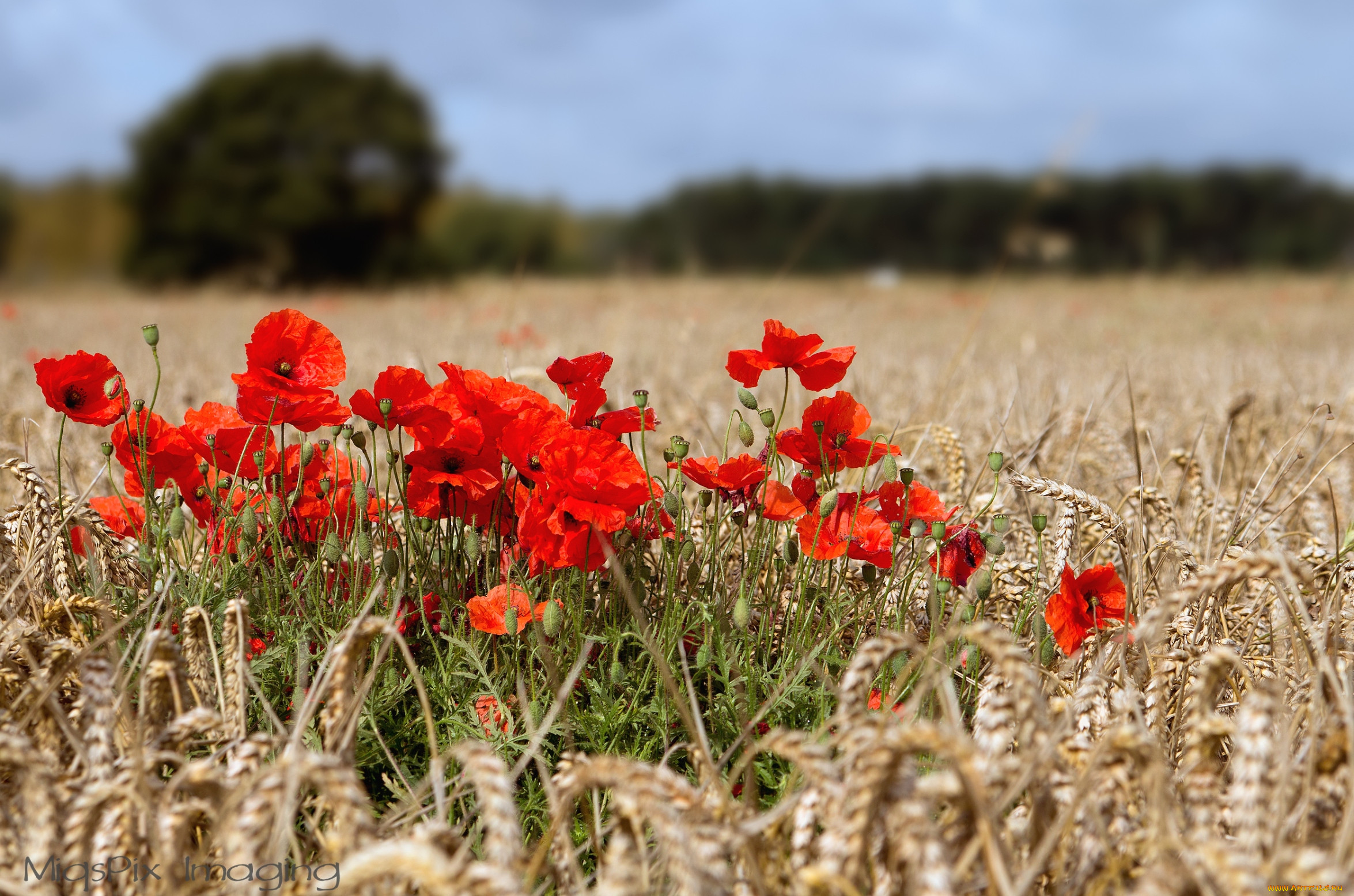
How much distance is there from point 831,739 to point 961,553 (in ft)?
1.41

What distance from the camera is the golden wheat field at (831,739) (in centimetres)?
86

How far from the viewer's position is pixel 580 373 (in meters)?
1.34

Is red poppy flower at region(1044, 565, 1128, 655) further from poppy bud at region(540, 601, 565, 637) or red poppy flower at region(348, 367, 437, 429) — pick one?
red poppy flower at region(348, 367, 437, 429)

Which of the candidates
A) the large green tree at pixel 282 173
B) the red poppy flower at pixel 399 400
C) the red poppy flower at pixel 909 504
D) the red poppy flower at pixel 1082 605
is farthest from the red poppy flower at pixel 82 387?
the large green tree at pixel 282 173

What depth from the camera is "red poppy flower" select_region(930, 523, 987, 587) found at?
4.59 ft

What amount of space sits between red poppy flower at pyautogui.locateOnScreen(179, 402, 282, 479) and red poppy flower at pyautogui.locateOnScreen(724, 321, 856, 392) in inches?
25.7

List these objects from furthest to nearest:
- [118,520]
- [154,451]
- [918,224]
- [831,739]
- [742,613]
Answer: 1. [918,224]
2. [118,520]
3. [154,451]
4. [742,613]
5. [831,739]

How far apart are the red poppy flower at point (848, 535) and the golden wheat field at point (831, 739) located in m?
0.09

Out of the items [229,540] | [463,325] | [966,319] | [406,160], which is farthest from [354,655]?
[406,160]

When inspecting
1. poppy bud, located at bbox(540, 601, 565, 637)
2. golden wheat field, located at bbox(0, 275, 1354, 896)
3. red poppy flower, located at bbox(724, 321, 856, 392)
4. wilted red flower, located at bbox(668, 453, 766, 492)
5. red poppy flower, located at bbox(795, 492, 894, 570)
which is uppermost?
red poppy flower, located at bbox(724, 321, 856, 392)

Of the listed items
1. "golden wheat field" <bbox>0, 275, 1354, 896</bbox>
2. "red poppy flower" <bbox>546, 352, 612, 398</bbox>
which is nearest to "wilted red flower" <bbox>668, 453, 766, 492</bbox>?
"golden wheat field" <bbox>0, 275, 1354, 896</bbox>

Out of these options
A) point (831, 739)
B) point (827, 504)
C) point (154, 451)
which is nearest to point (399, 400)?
point (154, 451)

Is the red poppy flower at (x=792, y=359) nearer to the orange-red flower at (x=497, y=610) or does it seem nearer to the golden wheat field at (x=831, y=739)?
the golden wheat field at (x=831, y=739)

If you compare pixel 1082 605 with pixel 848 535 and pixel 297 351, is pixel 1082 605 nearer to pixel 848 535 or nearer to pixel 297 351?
pixel 848 535
